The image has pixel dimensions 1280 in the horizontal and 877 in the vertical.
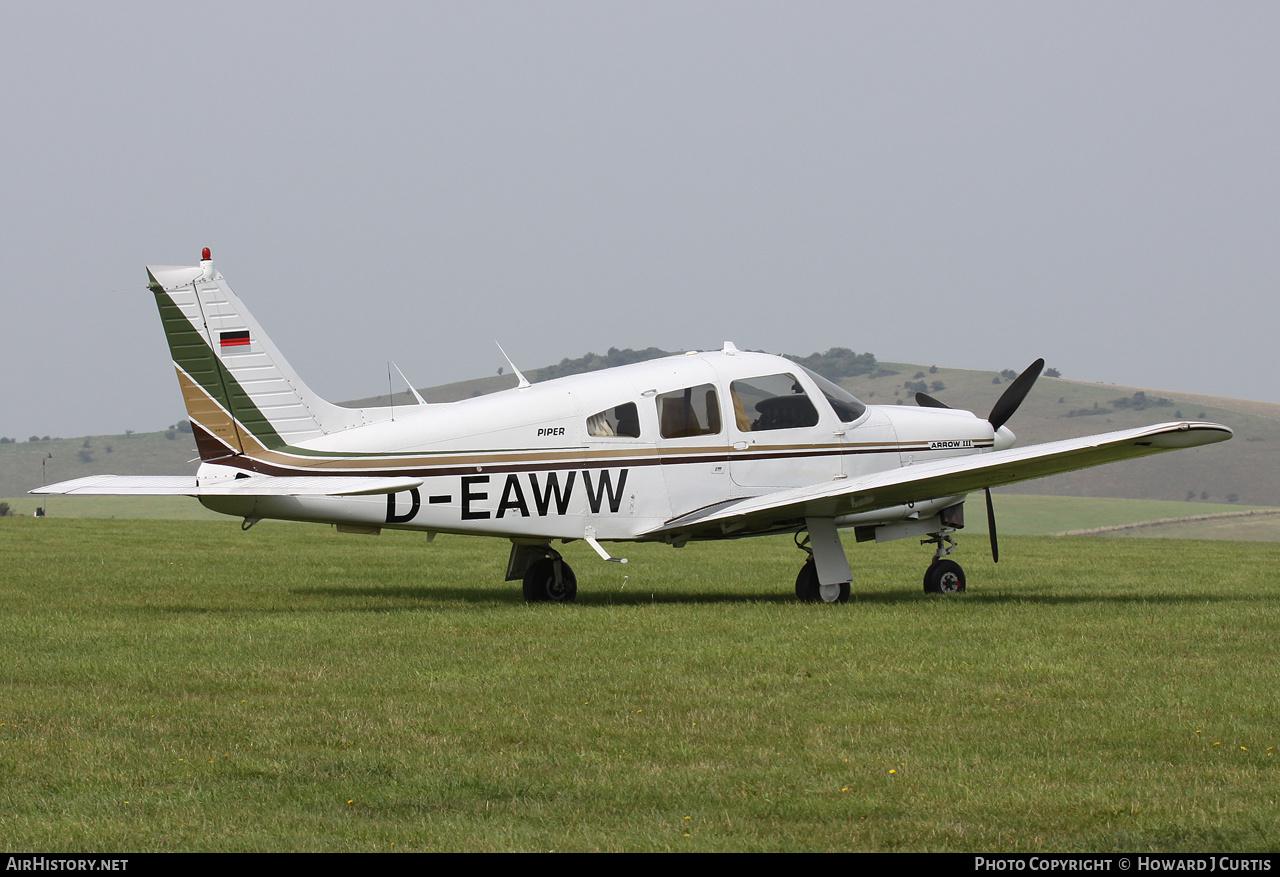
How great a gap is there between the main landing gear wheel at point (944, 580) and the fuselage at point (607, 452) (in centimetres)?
67

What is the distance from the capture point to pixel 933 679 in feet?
29.0

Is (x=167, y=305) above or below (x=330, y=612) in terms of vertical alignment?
above

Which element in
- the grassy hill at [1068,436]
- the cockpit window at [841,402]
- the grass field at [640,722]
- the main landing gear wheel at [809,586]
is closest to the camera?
the grass field at [640,722]

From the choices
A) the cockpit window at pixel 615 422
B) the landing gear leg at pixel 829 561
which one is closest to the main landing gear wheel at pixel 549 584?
the cockpit window at pixel 615 422

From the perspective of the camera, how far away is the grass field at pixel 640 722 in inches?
218

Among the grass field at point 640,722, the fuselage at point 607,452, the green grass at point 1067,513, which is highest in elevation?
the fuselage at point 607,452

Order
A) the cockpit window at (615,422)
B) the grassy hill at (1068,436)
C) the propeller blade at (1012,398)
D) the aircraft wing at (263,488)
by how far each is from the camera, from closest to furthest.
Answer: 1. the aircraft wing at (263,488)
2. the cockpit window at (615,422)
3. the propeller blade at (1012,398)
4. the grassy hill at (1068,436)

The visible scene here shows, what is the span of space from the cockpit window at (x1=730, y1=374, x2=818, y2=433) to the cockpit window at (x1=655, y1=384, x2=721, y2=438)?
24 cm

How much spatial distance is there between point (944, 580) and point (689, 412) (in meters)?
3.51

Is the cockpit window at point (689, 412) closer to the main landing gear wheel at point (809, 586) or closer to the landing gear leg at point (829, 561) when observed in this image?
the landing gear leg at point (829, 561)

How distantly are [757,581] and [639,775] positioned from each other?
10.8 meters

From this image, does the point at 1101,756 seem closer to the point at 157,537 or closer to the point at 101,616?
the point at 101,616

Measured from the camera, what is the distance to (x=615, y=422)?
541 inches
